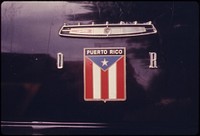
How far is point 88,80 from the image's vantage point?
2.56 metres

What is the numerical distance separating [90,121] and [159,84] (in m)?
0.54

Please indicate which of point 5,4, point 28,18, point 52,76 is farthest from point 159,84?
point 5,4

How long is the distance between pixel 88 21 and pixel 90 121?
2.27 ft

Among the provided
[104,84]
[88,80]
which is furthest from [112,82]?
[88,80]

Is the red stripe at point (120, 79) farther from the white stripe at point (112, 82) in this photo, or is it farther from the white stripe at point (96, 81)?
the white stripe at point (96, 81)

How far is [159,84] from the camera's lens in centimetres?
254

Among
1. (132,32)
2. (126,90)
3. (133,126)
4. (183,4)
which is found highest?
(183,4)

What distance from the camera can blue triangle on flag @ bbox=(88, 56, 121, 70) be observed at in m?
2.55

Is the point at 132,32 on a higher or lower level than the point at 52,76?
higher

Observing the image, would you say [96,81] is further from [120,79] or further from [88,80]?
[120,79]

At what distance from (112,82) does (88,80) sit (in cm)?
17

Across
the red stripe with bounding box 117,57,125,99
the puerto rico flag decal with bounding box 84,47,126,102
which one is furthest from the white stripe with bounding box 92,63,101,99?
the red stripe with bounding box 117,57,125,99

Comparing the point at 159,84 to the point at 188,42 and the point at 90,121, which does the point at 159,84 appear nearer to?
the point at 188,42

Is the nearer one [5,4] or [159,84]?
[159,84]
